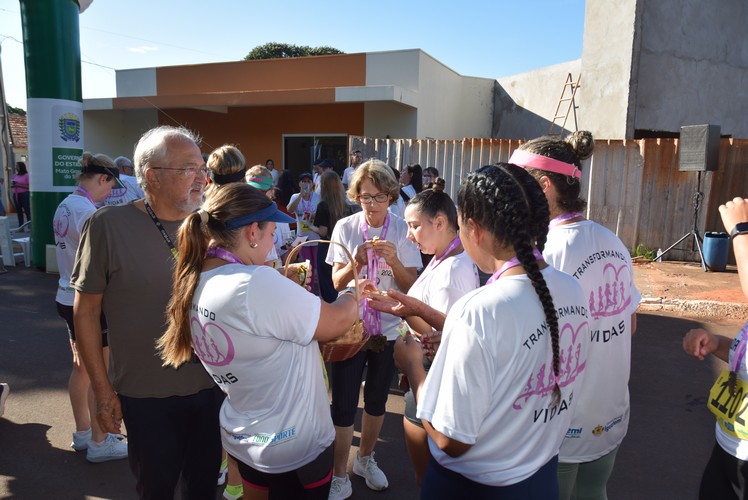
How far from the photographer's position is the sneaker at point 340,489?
322 centimetres

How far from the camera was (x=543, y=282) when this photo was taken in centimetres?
148

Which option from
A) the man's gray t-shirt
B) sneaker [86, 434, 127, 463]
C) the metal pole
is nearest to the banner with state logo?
the metal pole

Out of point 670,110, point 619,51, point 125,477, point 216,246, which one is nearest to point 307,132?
point 619,51

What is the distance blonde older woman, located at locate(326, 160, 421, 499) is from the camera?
3191 millimetres

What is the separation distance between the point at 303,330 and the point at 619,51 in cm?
1357

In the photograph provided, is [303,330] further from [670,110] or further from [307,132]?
[307,132]

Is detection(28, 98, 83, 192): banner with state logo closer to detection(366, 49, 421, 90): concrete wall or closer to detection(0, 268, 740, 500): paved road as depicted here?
detection(0, 268, 740, 500): paved road

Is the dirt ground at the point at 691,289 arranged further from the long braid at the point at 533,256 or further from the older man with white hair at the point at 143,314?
the older man with white hair at the point at 143,314

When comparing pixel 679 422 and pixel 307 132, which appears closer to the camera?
pixel 679 422

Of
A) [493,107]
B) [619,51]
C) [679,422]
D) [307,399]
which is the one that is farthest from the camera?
[493,107]

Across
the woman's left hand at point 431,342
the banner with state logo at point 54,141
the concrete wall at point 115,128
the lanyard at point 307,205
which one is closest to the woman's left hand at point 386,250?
the woman's left hand at point 431,342

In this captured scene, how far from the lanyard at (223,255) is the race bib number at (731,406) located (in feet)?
6.15

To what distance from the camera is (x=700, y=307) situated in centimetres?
754

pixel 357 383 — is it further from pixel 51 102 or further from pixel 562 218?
pixel 51 102
